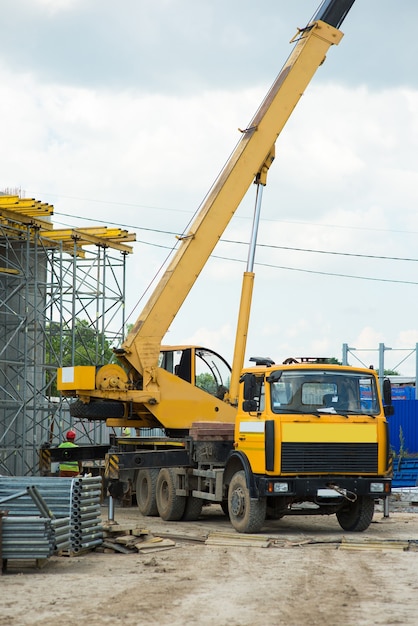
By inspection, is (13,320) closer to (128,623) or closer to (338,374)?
(338,374)

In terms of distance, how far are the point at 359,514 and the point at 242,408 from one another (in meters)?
2.52

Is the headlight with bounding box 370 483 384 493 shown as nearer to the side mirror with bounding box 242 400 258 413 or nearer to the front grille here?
the front grille

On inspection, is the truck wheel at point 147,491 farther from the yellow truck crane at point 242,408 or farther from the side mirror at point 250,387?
the side mirror at point 250,387

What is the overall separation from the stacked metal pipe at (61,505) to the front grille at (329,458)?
10.3 feet

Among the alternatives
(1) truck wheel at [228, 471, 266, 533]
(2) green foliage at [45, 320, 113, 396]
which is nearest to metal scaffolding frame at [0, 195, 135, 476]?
(2) green foliage at [45, 320, 113, 396]

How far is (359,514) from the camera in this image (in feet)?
53.8

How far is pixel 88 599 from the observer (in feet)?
32.8

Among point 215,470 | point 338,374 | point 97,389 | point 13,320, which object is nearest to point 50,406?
point 13,320

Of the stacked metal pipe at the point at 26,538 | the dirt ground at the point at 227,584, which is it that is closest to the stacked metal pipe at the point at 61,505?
the stacked metal pipe at the point at 26,538

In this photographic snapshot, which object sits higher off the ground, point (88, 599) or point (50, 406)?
point (50, 406)

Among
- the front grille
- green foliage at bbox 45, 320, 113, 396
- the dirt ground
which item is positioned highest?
green foliage at bbox 45, 320, 113, 396

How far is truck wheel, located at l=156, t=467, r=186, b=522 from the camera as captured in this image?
1831 cm

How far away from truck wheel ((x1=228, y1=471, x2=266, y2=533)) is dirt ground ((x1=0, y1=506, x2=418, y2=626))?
35 centimetres

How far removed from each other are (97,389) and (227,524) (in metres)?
3.45
